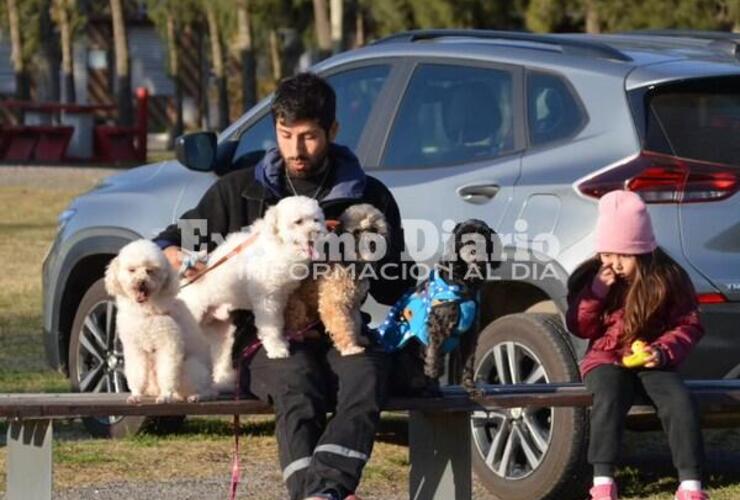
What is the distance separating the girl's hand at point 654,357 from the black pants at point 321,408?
2.98 feet

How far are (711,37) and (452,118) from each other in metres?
1.27

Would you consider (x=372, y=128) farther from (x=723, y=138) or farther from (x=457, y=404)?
(x=457, y=404)

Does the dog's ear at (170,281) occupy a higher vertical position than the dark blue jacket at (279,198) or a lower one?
lower

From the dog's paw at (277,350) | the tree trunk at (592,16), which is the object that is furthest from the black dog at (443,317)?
the tree trunk at (592,16)

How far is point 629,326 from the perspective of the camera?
20.9 ft

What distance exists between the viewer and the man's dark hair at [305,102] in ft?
20.6

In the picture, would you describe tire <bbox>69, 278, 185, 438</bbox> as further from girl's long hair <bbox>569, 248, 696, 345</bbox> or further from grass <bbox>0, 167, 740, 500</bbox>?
girl's long hair <bbox>569, 248, 696, 345</bbox>

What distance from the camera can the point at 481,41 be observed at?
8.42 metres

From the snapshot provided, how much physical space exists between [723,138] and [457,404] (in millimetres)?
2031

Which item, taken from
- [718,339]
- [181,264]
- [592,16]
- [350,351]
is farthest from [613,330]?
[592,16]

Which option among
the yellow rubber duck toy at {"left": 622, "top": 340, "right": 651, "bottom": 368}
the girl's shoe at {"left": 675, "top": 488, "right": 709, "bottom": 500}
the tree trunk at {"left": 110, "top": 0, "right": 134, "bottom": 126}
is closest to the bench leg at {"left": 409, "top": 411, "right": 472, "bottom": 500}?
the yellow rubber duck toy at {"left": 622, "top": 340, "right": 651, "bottom": 368}

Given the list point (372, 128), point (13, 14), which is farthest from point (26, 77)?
point (372, 128)

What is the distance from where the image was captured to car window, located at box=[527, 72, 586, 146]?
7.81 metres

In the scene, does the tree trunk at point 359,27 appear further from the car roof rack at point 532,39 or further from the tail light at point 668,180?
the tail light at point 668,180
